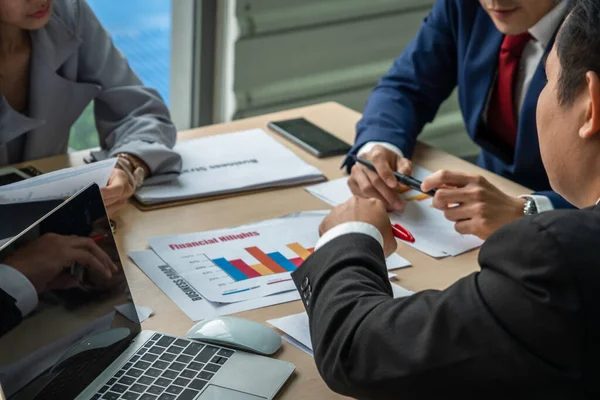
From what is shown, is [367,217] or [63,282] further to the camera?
[367,217]

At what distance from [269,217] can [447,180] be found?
1.11ft

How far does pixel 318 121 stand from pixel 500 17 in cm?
53

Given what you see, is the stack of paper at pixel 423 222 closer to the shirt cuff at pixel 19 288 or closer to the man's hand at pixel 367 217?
the man's hand at pixel 367 217

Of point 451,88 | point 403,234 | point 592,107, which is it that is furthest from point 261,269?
point 451,88

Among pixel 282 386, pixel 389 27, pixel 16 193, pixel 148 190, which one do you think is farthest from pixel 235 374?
pixel 389 27

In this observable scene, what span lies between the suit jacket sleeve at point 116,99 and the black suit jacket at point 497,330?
82 centimetres

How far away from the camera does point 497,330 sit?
0.85m

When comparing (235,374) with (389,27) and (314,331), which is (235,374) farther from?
(389,27)

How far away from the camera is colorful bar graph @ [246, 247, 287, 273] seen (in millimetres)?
1344

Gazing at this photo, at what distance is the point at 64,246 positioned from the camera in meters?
1.03

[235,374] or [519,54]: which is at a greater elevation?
[519,54]

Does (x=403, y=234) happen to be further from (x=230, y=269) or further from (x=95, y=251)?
(x=95, y=251)

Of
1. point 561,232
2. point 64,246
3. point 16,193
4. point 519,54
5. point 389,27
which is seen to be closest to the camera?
point 561,232

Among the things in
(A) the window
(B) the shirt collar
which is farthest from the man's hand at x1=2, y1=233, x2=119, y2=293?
(A) the window
